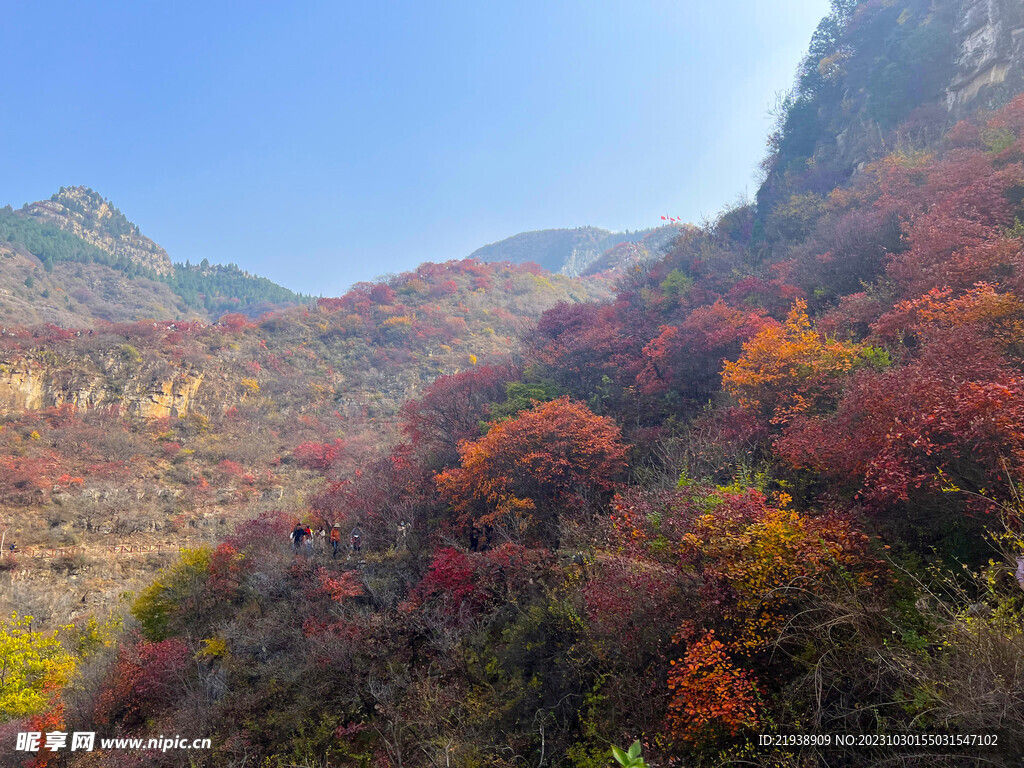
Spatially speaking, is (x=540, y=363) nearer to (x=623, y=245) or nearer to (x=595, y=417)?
(x=595, y=417)

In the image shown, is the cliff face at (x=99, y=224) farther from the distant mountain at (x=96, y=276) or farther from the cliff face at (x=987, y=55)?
the cliff face at (x=987, y=55)

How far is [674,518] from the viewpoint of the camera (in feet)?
23.2

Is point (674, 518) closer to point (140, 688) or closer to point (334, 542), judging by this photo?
point (334, 542)

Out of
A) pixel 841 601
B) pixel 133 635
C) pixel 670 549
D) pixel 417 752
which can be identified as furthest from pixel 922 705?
pixel 133 635

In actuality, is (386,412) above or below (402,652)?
above

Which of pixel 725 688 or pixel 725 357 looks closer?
pixel 725 688

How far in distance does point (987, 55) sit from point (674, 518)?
26.1 meters

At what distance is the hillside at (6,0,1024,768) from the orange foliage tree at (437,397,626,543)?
0.27ft

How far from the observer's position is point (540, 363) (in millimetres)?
21609

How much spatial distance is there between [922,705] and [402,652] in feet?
26.7

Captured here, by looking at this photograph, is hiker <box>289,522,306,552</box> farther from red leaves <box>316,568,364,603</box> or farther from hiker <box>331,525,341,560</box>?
red leaves <box>316,568,364,603</box>

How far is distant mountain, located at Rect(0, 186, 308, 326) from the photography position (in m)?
53.0

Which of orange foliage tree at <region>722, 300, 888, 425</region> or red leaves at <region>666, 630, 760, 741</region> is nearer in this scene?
red leaves at <region>666, 630, 760, 741</region>

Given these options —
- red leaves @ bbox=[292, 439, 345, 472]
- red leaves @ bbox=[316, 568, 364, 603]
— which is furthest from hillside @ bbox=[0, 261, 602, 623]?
red leaves @ bbox=[316, 568, 364, 603]
